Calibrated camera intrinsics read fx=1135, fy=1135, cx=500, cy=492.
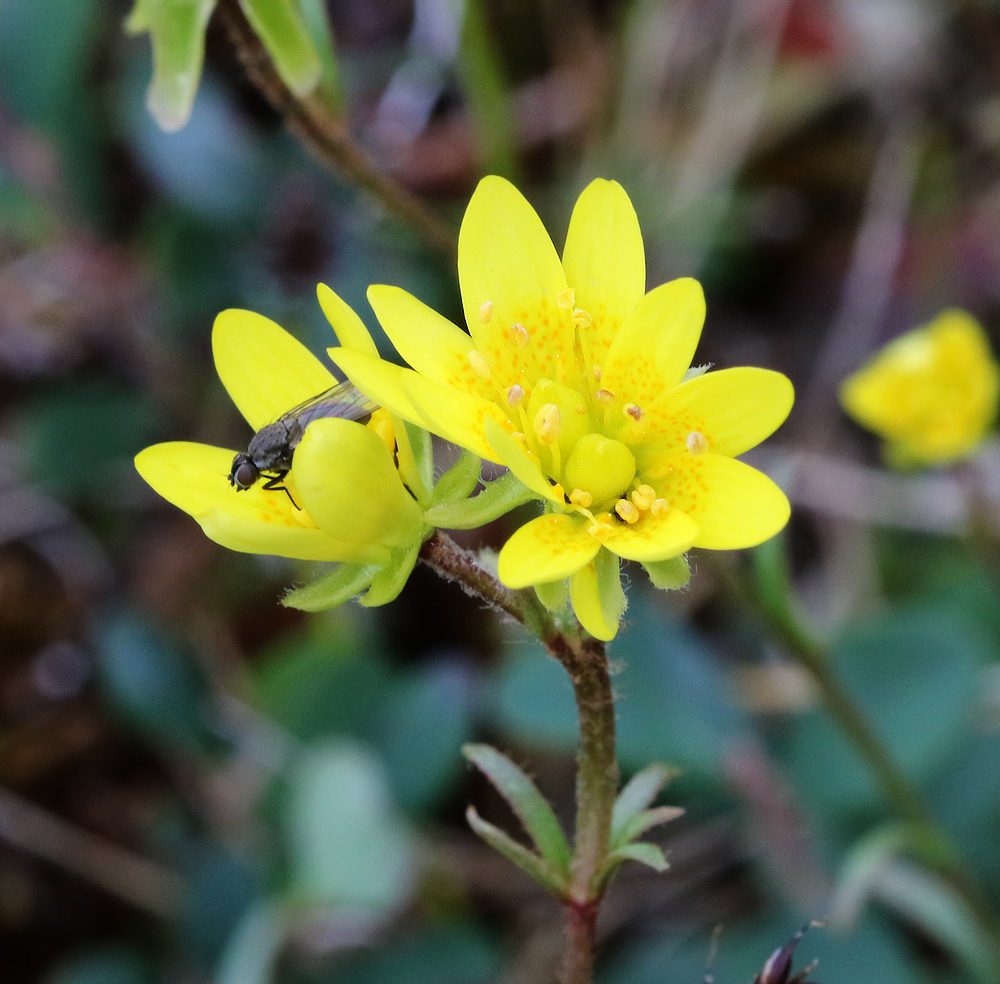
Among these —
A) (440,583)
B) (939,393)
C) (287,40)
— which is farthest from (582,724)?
(440,583)

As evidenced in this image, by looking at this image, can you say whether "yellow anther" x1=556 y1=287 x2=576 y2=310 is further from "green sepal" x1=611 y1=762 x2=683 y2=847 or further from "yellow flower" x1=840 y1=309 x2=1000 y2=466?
"yellow flower" x1=840 y1=309 x2=1000 y2=466

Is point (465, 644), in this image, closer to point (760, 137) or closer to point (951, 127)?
point (760, 137)

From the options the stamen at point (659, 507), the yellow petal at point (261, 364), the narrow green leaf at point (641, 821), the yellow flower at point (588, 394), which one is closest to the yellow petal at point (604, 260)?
the yellow flower at point (588, 394)

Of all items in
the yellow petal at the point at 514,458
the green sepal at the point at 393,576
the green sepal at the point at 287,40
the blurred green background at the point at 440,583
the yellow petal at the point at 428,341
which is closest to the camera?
the yellow petal at the point at 514,458

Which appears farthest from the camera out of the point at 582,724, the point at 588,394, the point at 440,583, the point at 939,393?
the point at 440,583

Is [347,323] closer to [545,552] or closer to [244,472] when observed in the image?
[244,472]

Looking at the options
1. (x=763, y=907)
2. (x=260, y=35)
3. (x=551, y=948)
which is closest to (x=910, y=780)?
(x=763, y=907)

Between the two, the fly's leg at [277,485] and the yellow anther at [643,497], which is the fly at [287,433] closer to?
the fly's leg at [277,485]
